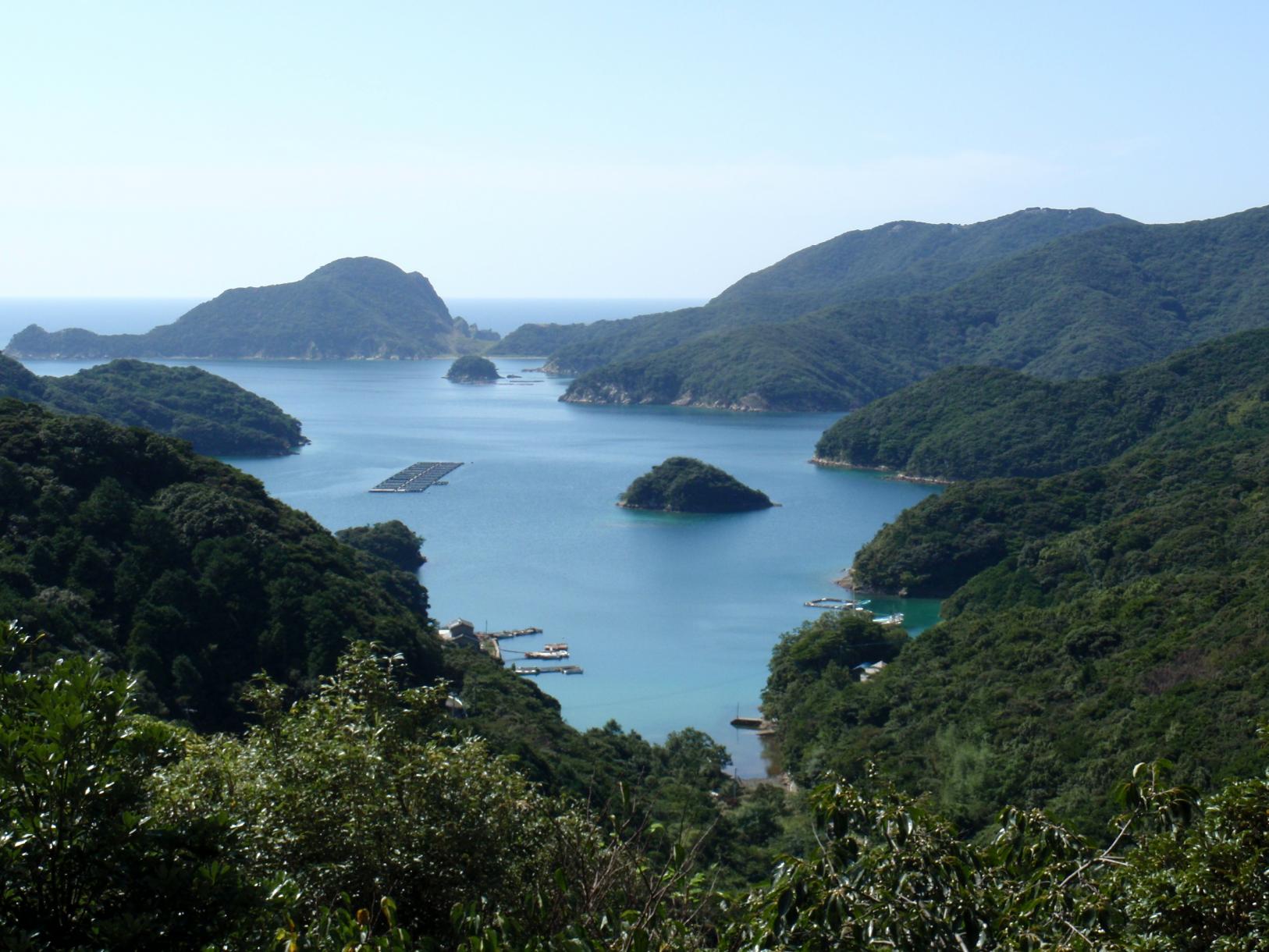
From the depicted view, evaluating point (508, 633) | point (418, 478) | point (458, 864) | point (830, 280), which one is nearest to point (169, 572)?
point (458, 864)

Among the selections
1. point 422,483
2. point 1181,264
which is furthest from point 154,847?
point 1181,264

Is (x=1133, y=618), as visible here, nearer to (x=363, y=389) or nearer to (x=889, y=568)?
(x=889, y=568)

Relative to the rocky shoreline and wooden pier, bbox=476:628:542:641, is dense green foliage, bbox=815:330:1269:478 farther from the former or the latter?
wooden pier, bbox=476:628:542:641

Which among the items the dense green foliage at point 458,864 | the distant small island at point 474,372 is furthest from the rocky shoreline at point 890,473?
the dense green foliage at point 458,864

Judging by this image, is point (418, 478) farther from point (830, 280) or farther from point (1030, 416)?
point (830, 280)

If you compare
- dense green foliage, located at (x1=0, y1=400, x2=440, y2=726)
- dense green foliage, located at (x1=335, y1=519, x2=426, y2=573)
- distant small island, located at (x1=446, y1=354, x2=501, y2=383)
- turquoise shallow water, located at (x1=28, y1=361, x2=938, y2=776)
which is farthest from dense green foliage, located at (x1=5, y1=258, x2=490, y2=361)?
dense green foliage, located at (x1=0, y1=400, x2=440, y2=726)

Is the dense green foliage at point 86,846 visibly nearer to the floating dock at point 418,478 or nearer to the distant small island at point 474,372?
the floating dock at point 418,478
